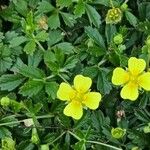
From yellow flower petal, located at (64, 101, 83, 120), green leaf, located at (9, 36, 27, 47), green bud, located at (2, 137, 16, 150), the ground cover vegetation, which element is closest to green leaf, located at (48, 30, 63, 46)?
the ground cover vegetation

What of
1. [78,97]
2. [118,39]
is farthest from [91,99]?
[118,39]

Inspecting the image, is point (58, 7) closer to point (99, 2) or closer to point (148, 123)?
point (99, 2)

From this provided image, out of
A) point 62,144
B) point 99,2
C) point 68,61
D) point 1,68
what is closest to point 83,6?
point 99,2

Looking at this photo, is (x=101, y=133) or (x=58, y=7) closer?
(x=101, y=133)

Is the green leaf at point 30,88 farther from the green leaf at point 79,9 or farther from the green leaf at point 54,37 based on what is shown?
the green leaf at point 79,9

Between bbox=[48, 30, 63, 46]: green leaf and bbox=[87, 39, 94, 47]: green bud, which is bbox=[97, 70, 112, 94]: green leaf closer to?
bbox=[87, 39, 94, 47]: green bud

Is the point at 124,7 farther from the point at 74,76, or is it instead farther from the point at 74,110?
the point at 74,110

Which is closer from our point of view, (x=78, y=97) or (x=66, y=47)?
(x=78, y=97)
